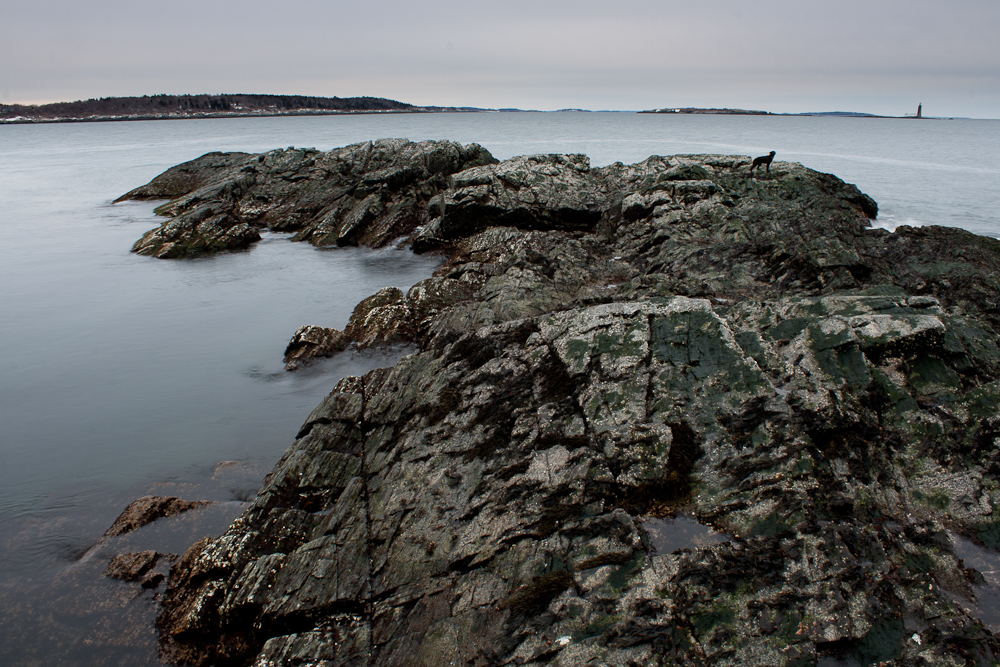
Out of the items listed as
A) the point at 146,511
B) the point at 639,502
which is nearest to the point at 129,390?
the point at 146,511

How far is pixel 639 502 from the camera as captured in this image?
16.7 ft

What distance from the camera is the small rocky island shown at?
4203mm

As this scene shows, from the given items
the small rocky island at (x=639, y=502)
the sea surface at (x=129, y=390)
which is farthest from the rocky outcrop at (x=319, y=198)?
the small rocky island at (x=639, y=502)

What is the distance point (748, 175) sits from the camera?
18.2 m

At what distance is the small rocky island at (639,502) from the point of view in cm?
420

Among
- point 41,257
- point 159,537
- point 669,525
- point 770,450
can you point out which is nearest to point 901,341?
point 770,450

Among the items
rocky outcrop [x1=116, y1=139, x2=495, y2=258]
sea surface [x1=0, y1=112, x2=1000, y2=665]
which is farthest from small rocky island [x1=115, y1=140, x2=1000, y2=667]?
rocky outcrop [x1=116, y1=139, x2=495, y2=258]

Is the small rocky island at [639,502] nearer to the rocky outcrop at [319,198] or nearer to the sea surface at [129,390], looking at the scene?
the sea surface at [129,390]

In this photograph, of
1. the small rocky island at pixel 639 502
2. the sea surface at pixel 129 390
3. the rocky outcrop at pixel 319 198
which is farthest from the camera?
the rocky outcrop at pixel 319 198

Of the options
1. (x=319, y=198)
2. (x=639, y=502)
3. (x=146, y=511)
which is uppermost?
(x=319, y=198)

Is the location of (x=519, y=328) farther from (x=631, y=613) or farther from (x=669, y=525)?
(x=631, y=613)

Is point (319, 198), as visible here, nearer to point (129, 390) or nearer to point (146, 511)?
point (129, 390)

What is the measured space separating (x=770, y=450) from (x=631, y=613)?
7.10 feet

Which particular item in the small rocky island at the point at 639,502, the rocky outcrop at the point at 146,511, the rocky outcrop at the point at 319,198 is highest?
the rocky outcrop at the point at 319,198
